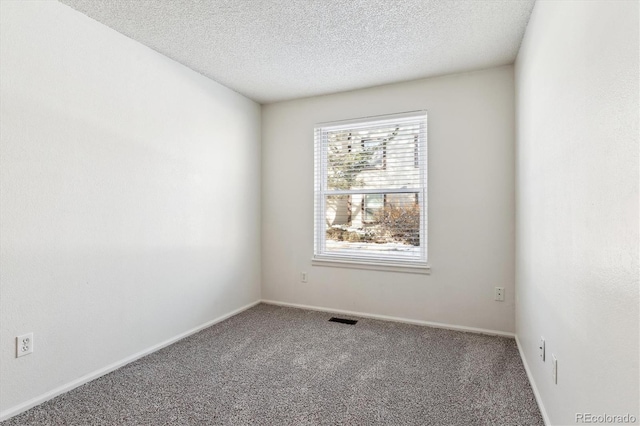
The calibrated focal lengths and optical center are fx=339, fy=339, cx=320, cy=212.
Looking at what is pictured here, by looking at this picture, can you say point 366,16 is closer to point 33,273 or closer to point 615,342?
point 615,342

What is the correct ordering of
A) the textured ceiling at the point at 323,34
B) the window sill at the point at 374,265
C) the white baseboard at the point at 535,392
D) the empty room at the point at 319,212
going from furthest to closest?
the window sill at the point at 374,265, the textured ceiling at the point at 323,34, the white baseboard at the point at 535,392, the empty room at the point at 319,212

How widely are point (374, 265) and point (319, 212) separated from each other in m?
0.87

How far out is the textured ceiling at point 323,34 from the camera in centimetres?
215

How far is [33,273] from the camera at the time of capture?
6.48ft

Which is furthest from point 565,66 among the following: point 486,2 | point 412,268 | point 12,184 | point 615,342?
point 12,184

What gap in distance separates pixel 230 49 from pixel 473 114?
2205mm

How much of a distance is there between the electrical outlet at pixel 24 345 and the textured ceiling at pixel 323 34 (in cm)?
202

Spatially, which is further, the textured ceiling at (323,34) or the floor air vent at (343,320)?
the floor air vent at (343,320)

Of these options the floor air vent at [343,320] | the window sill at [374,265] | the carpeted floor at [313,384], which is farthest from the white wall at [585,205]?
the floor air vent at [343,320]

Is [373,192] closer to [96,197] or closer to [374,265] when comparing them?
[374,265]

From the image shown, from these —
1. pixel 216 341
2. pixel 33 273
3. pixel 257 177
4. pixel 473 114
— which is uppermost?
pixel 473 114

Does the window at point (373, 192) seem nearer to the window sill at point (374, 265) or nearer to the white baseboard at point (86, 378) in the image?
the window sill at point (374, 265)

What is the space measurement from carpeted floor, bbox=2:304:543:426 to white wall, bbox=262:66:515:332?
352mm

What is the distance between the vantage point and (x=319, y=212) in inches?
153
